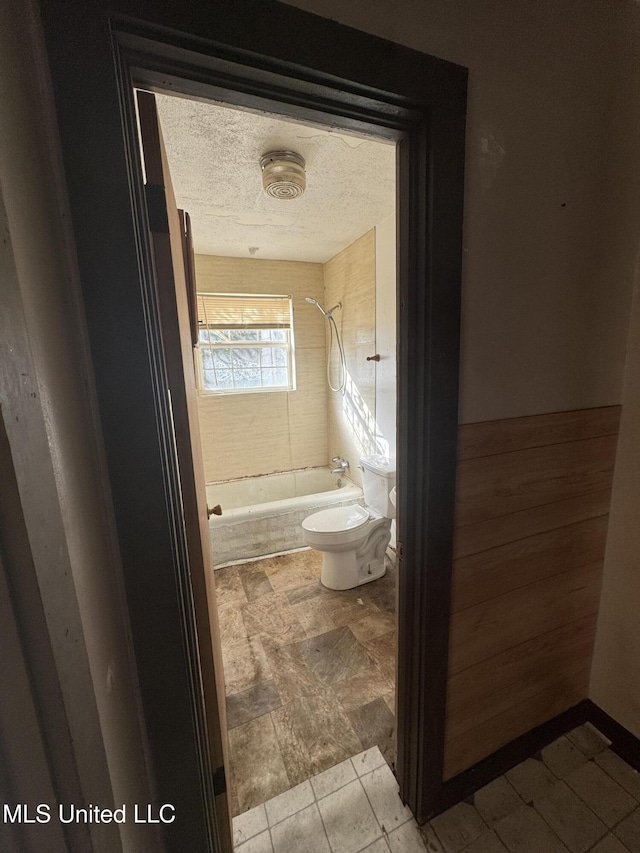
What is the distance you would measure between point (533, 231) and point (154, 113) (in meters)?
0.99

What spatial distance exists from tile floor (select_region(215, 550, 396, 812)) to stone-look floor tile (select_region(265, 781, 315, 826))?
3 centimetres

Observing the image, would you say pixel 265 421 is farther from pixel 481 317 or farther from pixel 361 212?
pixel 481 317

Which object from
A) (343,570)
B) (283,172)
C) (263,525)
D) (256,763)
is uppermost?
(283,172)

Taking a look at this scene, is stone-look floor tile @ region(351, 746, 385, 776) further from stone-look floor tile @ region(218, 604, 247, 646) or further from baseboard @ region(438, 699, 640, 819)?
stone-look floor tile @ region(218, 604, 247, 646)

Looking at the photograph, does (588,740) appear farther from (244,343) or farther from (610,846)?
(244,343)

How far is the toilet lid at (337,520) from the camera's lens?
215 centimetres

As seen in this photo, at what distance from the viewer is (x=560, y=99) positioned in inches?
Result: 34.6

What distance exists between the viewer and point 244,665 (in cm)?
174

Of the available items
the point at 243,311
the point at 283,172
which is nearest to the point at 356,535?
the point at 283,172

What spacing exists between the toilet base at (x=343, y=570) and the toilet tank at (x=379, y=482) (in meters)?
0.38

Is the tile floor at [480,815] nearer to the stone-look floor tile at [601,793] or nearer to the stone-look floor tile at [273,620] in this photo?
the stone-look floor tile at [601,793]

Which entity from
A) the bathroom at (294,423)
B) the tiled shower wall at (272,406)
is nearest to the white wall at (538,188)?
the bathroom at (294,423)

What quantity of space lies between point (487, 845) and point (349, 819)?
1.44ft

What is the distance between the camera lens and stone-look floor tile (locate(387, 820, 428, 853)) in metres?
1.04
